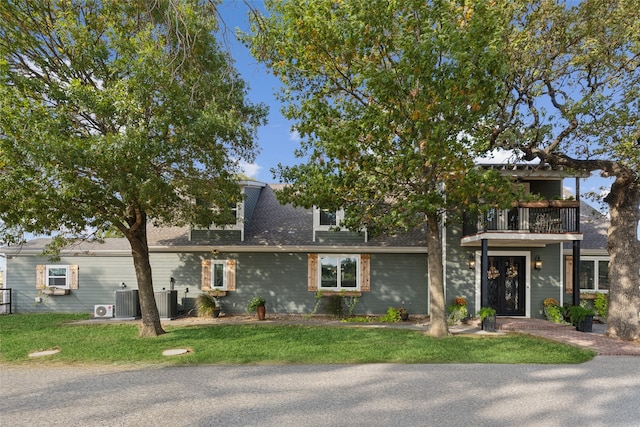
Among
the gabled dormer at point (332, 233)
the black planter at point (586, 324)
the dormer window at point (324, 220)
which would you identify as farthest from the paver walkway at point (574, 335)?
the dormer window at point (324, 220)

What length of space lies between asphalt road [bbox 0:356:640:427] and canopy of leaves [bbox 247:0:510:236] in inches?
148

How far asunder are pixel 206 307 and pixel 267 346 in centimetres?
524

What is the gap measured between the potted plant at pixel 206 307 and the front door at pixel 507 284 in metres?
9.38

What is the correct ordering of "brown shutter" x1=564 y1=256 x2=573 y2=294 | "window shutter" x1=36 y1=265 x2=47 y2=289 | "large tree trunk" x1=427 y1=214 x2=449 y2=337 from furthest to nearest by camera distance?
"window shutter" x1=36 y1=265 x2=47 y2=289 → "brown shutter" x1=564 y1=256 x2=573 y2=294 → "large tree trunk" x1=427 y1=214 x2=449 y2=337

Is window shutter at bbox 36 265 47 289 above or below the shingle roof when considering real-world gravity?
below

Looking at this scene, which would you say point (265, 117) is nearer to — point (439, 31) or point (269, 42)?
point (439, 31)

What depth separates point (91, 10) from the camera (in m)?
9.15

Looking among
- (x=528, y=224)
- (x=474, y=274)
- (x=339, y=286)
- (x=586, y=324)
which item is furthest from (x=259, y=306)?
(x=586, y=324)

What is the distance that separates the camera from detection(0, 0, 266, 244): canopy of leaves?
760cm

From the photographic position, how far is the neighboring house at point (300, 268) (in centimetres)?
1308

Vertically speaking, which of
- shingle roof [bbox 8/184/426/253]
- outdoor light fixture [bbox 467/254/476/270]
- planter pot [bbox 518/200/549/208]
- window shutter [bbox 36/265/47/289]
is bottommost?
window shutter [bbox 36/265/47/289]

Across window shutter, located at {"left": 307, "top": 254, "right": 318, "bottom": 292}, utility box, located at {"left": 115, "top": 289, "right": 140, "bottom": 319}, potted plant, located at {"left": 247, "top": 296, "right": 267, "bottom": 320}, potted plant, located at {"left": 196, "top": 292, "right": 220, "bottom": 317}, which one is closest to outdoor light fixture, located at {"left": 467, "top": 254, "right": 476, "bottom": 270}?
window shutter, located at {"left": 307, "top": 254, "right": 318, "bottom": 292}

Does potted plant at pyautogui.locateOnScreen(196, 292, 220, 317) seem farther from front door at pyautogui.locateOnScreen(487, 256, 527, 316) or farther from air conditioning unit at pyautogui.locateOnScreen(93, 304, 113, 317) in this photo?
front door at pyautogui.locateOnScreen(487, 256, 527, 316)

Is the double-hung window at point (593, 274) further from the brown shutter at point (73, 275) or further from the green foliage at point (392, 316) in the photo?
the brown shutter at point (73, 275)
